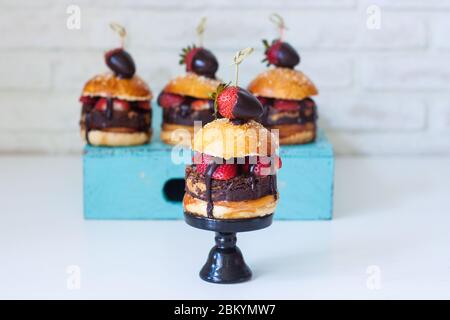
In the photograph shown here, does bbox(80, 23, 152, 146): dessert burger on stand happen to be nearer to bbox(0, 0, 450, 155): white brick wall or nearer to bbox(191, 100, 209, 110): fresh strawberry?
bbox(191, 100, 209, 110): fresh strawberry

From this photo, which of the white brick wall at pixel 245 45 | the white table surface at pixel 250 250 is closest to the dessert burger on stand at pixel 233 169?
the white table surface at pixel 250 250

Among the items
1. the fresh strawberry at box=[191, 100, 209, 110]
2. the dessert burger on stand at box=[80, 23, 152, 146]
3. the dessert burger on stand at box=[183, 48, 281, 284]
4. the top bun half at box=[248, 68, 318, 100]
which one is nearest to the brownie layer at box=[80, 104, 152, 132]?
the dessert burger on stand at box=[80, 23, 152, 146]

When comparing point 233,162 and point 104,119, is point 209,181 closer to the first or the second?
point 233,162

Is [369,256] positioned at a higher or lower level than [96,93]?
lower

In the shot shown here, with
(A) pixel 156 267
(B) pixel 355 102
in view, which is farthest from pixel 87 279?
(B) pixel 355 102

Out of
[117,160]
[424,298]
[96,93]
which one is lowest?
[424,298]

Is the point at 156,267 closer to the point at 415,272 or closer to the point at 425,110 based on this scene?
the point at 415,272

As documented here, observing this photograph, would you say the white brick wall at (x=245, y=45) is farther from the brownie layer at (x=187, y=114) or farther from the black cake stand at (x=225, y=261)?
the black cake stand at (x=225, y=261)

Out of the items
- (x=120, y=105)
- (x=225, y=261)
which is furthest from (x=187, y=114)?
(x=225, y=261)
